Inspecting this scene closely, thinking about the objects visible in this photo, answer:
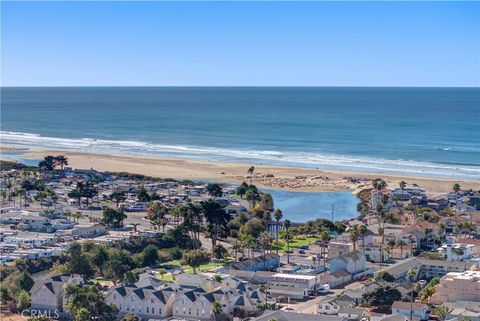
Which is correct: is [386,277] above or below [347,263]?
below

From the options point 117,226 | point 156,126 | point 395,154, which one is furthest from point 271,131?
point 117,226

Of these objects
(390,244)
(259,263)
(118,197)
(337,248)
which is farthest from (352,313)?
(118,197)

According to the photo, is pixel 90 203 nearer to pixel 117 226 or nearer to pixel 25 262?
pixel 117 226

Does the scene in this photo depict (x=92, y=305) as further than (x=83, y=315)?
Yes

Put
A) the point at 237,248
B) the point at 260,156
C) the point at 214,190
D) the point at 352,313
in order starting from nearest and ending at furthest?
the point at 352,313 < the point at 237,248 < the point at 214,190 < the point at 260,156

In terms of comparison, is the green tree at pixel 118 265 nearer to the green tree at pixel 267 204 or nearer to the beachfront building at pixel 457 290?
the beachfront building at pixel 457 290

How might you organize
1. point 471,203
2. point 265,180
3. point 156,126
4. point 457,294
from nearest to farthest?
point 457,294, point 471,203, point 265,180, point 156,126

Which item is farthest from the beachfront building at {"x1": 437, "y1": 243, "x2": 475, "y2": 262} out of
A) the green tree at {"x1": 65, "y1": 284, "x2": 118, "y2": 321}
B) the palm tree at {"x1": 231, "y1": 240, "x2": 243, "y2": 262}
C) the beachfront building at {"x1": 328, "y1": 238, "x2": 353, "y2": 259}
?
the green tree at {"x1": 65, "y1": 284, "x2": 118, "y2": 321}

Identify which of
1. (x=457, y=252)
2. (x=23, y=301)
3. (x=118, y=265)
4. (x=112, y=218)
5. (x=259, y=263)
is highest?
(x=112, y=218)

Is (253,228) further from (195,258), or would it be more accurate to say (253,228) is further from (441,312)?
(441,312)
